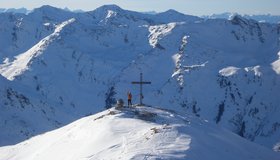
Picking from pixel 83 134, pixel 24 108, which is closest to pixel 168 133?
pixel 83 134

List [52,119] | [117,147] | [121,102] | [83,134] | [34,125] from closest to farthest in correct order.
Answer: [117,147], [83,134], [121,102], [34,125], [52,119]

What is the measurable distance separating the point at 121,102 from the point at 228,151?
16.5m

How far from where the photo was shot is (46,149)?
5253 centimetres

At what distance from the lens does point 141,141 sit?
4459 cm

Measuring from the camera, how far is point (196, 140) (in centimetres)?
4506

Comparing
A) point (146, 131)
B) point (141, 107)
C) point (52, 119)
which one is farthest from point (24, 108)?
point (146, 131)

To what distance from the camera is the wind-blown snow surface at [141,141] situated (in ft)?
140

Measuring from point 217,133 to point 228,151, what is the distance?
695 cm

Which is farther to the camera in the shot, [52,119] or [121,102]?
[52,119]

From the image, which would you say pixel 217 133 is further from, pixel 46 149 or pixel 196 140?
pixel 46 149

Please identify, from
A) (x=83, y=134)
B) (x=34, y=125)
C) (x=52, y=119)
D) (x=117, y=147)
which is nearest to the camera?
(x=117, y=147)

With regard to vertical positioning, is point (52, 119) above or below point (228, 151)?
below

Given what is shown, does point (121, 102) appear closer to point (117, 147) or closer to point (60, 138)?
point (60, 138)

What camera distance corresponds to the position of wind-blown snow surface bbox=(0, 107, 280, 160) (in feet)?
140
